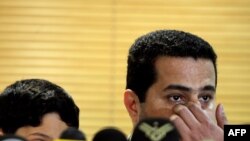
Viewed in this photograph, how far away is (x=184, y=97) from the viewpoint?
1.63m

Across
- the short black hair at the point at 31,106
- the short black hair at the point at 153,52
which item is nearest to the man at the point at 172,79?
the short black hair at the point at 153,52

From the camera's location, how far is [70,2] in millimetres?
4406

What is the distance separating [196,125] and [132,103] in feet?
1.35

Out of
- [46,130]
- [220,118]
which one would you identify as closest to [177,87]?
[220,118]

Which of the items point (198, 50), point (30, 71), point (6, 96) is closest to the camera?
point (6, 96)

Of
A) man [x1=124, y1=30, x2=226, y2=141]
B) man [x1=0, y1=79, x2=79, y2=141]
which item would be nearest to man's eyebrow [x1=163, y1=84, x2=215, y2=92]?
man [x1=124, y1=30, x2=226, y2=141]

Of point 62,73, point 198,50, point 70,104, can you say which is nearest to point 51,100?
point 70,104

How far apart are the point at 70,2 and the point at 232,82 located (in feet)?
4.89

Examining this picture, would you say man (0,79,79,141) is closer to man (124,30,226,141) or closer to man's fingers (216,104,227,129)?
man (124,30,226,141)

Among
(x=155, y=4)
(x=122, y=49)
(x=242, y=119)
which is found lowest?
(x=242, y=119)

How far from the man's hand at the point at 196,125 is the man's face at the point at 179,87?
0.09m

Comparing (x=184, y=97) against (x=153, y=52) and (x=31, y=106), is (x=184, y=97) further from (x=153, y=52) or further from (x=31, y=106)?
(x=31, y=106)

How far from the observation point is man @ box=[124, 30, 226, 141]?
159 cm

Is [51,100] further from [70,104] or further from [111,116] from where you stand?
[111,116]
